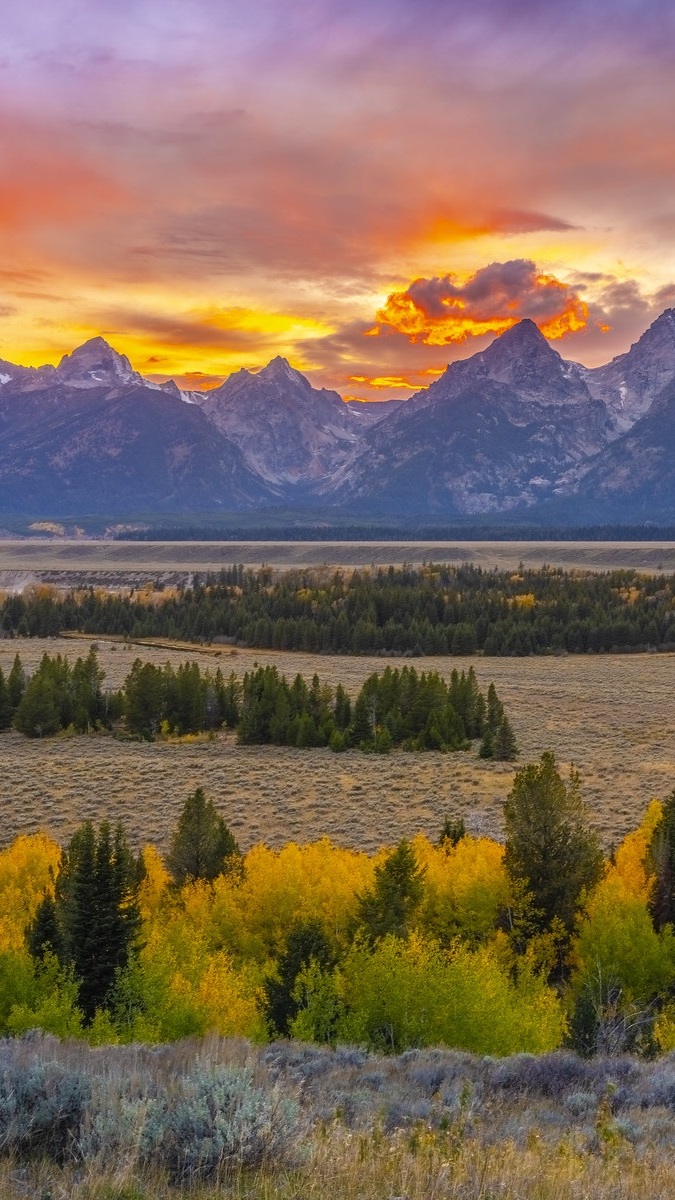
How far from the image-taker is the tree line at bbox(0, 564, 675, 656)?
14700cm

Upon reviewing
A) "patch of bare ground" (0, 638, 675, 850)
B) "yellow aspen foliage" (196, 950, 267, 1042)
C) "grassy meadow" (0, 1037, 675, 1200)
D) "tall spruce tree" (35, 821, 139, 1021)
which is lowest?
"patch of bare ground" (0, 638, 675, 850)

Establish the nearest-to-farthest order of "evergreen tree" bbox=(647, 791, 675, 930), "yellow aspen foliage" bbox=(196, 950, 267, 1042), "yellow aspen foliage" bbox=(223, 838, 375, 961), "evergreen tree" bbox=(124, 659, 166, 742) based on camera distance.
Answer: "yellow aspen foliage" bbox=(196, 950, 267, 1042), "yellow aspen foliage" bbox=(223, 838, 375, 961), "evergreen tree" bbox=(647, 791, 675, 930), "evergreen tree" bbox=(124, 659, 166, 742)

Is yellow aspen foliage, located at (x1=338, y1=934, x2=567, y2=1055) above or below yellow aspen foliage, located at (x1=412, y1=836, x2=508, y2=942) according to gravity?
above

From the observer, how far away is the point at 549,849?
36.3 metres

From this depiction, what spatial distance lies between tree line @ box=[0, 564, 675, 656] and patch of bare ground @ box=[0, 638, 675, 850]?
161 ft

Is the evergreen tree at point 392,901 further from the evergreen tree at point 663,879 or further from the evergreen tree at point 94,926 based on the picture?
the evergreen tree at point 663,879

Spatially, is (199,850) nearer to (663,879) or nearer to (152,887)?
(152,887)

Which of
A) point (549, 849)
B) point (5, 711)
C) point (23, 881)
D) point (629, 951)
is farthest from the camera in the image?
point (5, 711)

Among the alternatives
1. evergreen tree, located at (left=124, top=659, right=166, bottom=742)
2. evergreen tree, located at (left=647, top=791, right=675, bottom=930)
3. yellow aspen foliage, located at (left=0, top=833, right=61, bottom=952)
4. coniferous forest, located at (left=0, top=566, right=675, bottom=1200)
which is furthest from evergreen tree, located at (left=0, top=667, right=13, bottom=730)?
evergreen tree, located at (left=647, top=791, right=675, bottom=930)

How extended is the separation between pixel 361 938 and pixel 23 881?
58.1 ft

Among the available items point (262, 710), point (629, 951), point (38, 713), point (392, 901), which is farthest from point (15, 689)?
point (629, 951)

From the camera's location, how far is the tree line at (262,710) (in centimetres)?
7744

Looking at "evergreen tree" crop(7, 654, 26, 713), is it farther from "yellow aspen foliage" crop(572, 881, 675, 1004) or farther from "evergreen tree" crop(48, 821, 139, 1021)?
"yellow aspen foliage" crop(572, 881, 675, 1004)

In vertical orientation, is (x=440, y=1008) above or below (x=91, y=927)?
below
